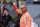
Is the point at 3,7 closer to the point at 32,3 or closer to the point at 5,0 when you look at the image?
the point at 5,0

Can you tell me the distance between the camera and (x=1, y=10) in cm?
318

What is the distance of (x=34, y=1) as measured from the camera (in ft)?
11.1

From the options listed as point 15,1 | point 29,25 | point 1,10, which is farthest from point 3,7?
point 29,25

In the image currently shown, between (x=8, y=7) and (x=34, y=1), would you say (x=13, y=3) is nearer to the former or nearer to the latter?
(x=8, y=7)

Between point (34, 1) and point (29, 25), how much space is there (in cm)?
94

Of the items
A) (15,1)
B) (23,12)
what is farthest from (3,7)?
(23,12)

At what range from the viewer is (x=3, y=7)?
3225 mm

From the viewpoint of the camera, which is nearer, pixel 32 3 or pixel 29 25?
pixel 29 25

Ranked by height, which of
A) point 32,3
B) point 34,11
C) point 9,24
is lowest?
point 9,24

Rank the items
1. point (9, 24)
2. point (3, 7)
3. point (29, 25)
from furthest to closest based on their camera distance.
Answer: point (3, 7) < point (9, 24) < point (29, 25)

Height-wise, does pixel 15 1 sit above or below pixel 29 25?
above

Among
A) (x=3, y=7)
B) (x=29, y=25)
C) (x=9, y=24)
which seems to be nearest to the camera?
(x=29, y=25)

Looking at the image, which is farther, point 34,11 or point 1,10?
point 34,11

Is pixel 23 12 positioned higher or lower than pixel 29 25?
higher
